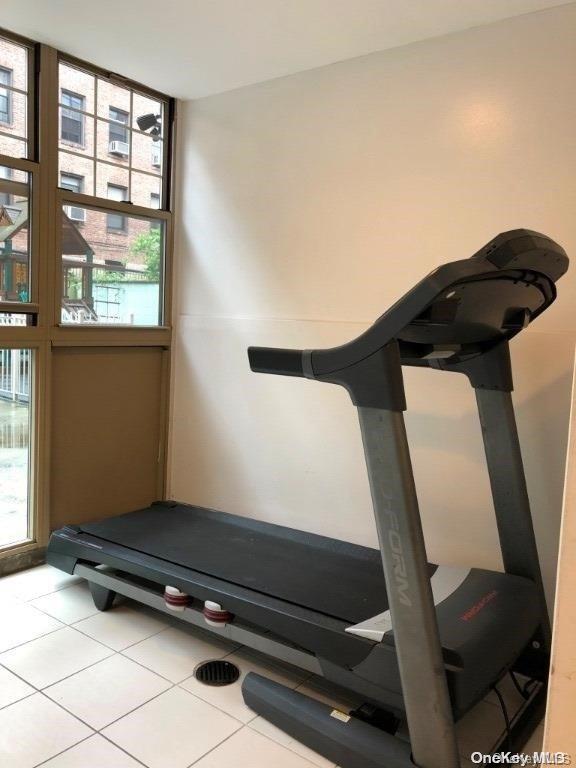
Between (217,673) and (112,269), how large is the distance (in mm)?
2309

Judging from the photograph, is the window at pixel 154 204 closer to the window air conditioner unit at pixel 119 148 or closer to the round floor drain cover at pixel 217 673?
the window air conditioner unit at pixel 119 148

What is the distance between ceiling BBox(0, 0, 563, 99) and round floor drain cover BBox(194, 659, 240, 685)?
9.05 feet

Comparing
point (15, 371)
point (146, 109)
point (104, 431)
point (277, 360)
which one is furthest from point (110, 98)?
point (277, 360)

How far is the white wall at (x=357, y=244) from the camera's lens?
8.46 ft

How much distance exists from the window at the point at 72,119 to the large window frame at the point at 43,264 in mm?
80

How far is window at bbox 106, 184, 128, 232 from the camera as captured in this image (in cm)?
349

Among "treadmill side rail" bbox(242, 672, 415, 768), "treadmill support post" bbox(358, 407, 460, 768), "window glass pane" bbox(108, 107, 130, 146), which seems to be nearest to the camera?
"treadmill support post" bbox(358, 407, 460, 768)

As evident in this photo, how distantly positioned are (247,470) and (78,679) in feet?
4.87

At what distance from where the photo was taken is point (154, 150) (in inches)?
147

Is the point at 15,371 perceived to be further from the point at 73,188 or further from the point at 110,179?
the point at 110,179

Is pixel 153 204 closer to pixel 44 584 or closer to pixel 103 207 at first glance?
pixel 103 207

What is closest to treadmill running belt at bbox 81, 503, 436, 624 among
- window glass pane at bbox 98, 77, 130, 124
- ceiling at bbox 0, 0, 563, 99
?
window glass pane at bbox 98, 77, 130, 124

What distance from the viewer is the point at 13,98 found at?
2994 millimetres

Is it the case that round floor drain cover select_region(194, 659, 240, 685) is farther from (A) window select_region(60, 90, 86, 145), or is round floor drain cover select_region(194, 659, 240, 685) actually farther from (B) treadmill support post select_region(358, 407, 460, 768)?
(A) window select_region(60, 90, 86, 145)
